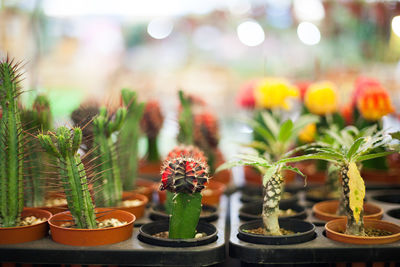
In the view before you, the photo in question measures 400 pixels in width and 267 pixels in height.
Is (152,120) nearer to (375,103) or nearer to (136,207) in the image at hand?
(136,207)

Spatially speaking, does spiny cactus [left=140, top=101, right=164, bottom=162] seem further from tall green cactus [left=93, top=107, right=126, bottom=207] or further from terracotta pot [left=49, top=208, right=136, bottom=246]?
terracotta pot [left=49, top=208, right=136, bottom=246]

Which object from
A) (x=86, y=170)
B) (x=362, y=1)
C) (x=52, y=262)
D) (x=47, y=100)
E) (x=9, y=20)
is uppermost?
(x=362, y=1)

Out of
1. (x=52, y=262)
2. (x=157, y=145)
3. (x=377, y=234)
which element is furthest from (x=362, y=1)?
(x=52, y=262)

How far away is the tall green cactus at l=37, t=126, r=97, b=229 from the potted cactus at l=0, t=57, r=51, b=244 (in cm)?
17

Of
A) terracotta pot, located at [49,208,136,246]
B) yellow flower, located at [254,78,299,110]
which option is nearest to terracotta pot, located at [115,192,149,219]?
terracotta pot, located at [49,208,136,246]

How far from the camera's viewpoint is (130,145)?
7.11ft

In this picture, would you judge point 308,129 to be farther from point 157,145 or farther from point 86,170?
point 86,170

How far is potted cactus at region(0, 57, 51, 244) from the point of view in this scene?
154 cm

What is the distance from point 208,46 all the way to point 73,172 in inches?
79.8

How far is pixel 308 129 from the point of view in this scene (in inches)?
101

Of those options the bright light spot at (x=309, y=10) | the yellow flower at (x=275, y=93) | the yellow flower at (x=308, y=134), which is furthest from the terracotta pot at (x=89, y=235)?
the bright light spot at (x=309, y=10)

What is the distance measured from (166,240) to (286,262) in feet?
1.30

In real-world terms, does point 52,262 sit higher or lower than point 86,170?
lower

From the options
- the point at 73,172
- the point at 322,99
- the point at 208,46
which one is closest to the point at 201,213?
the point at 73,172
